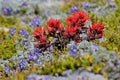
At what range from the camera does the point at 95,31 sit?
770 cm

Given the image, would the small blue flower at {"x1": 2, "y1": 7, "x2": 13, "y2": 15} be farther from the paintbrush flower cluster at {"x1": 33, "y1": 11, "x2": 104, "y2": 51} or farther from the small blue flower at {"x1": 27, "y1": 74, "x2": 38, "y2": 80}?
the small blue flower at {"x1": 27, "y1": 74, "x2": 38, "y2": 80}

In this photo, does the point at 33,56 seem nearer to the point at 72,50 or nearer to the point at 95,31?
the point at 72,50

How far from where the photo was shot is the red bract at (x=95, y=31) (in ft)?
25.0

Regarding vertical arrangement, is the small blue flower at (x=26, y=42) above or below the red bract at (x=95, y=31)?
below

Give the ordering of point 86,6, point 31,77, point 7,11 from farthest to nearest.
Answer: point 7,11, point 86,6, point 31,77

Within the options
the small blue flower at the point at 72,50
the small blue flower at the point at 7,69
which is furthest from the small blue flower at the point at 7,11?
the small blue flower at the point at 72,50

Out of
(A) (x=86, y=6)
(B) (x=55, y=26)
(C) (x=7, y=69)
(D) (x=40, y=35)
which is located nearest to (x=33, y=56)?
(D) (x=40, y=35)

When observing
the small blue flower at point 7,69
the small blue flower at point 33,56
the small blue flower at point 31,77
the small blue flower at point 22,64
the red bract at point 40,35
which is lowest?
the small blue flower at point 7,69

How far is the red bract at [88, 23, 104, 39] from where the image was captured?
7.61m

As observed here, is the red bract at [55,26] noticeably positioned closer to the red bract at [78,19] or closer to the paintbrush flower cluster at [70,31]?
the paintbrush flower cluster at [70,31]

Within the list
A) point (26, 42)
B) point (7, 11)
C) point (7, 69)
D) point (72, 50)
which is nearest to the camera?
point (72, 50)

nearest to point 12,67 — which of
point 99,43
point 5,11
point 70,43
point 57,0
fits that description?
point 70,43

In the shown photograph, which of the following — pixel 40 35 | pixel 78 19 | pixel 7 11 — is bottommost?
pixel 7 11

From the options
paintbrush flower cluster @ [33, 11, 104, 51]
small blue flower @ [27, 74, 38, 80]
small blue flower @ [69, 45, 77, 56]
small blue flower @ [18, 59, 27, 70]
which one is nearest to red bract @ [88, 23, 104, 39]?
paintbrush flower cluster @ [33, 11, 104, 51]
